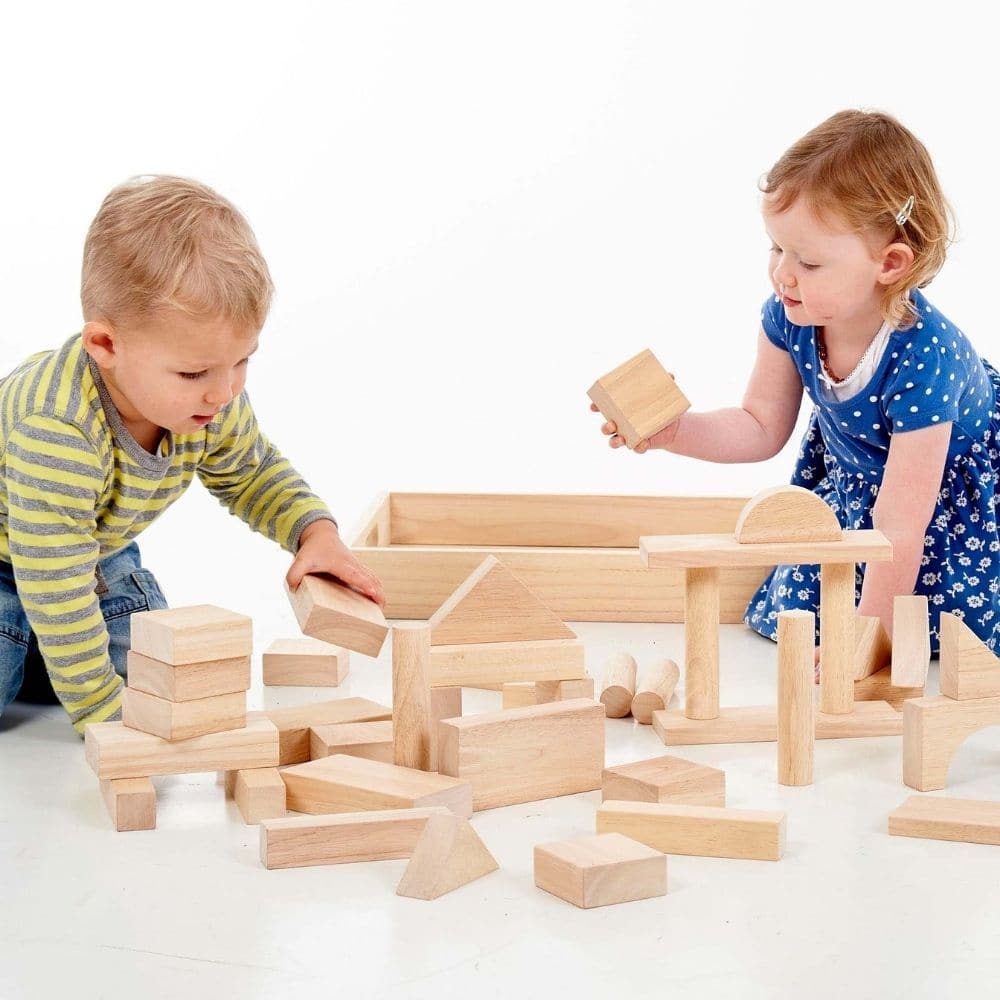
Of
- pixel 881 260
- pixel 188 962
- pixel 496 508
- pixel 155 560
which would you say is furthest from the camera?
Answer: pixel 155 560

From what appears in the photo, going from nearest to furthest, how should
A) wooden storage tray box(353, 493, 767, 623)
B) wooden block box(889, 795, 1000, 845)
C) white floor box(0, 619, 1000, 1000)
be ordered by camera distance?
white floor box(0, 619, 1000, 1000) < wooden block box(889, 795, 1000, 845) < wooden storage tray box(353, 493, 767, 623)

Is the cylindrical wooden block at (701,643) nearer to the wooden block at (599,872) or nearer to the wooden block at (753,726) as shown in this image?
the wooden block at (753,726)

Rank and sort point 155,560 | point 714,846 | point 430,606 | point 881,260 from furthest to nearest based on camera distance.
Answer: point 155,560 → point 430,606 → point 881,260 → point 714,846

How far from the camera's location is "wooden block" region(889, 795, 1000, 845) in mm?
1232

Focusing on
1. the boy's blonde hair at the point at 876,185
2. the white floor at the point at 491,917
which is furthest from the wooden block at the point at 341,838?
the boy's blonde hair at the point at 876,185

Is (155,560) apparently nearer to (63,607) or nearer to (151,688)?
(63,607)

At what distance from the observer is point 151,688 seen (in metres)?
1.30

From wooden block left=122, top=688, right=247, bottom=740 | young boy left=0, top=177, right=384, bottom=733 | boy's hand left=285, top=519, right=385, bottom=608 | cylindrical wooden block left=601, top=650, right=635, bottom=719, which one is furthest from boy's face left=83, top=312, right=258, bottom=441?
cylindrical wooden block left=601, top=650, right=635, bottom=719

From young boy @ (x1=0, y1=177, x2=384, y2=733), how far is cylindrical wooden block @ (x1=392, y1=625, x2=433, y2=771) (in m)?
0.21

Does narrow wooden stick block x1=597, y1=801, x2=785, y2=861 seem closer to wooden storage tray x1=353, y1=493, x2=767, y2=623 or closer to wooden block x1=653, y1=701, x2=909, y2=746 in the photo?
wooden block x1=653, y1=701, x2=909, y2=746

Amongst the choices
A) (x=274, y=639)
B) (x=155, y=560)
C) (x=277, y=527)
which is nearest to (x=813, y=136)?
(x=277, y=527)

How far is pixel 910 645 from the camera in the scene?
4.87 feet

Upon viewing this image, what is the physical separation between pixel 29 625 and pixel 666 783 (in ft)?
2.57

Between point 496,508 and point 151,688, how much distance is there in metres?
1.03
